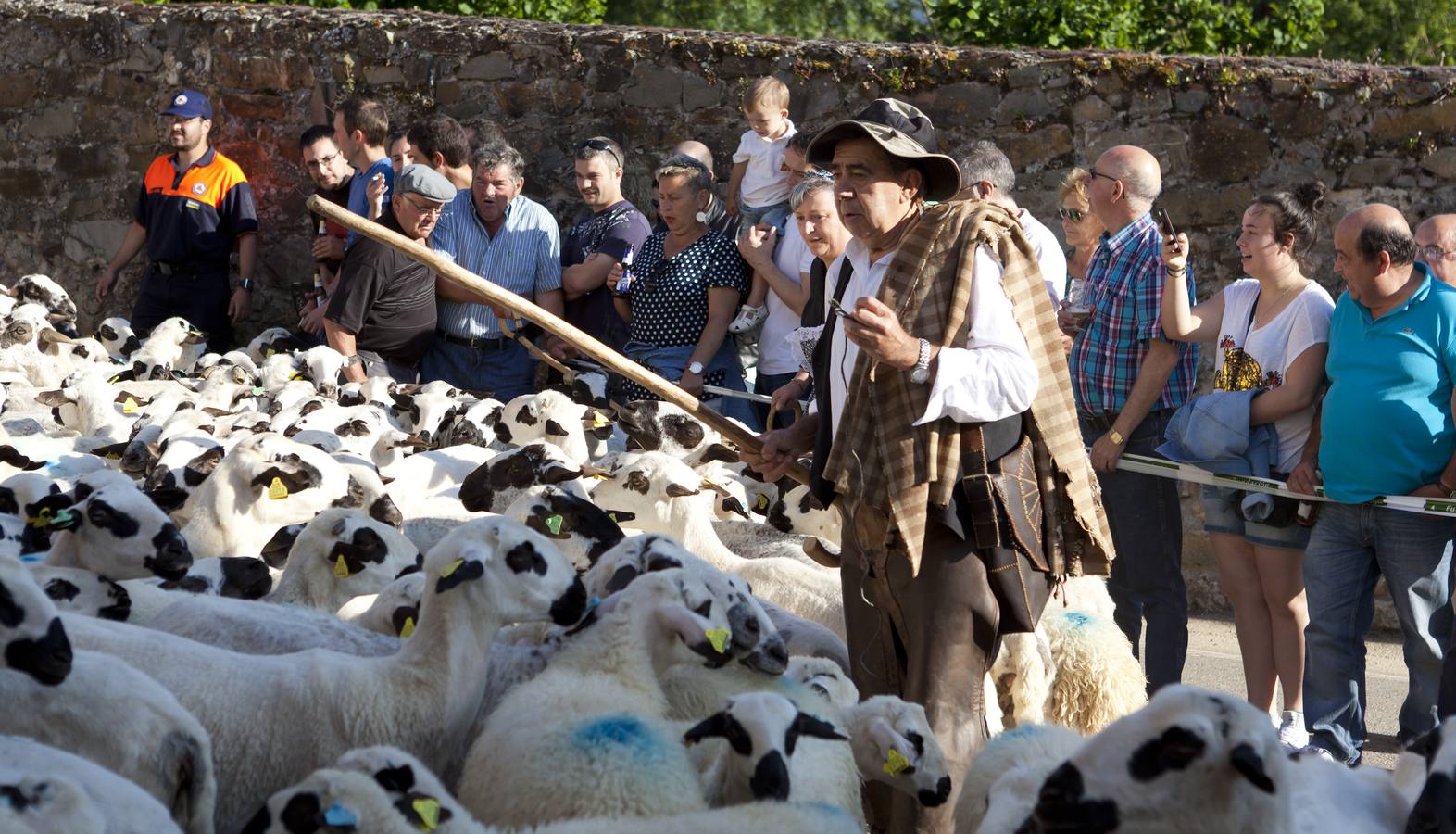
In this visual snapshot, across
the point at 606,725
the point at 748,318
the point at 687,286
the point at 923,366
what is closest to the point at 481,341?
the point at 687,286

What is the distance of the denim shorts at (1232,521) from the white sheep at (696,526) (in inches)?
64.1

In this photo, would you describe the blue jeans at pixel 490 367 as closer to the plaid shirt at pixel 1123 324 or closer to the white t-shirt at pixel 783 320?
the white t-shirt at pixel 783 320

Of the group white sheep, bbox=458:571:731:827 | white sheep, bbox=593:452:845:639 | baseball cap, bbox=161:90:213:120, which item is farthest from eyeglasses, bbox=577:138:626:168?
white sheep, bbox=458:571:731:827

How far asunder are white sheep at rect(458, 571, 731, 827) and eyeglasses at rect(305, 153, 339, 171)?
21.8 ft

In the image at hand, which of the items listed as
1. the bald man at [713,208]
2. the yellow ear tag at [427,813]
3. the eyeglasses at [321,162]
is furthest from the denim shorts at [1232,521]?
the eyeglasses at [321,162]

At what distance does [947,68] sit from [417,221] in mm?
3242

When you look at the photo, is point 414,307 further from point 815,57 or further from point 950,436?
point 950,436

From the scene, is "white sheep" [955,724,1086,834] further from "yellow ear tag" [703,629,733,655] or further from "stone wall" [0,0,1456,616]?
"stone wall" [0,0,1456,616]

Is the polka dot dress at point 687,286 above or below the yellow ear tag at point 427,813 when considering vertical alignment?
below

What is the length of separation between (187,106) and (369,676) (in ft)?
24.9

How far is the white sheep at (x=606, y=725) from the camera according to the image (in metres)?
3.32

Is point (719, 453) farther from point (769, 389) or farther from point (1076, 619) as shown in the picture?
point (1076, 619)

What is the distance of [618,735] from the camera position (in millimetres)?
3424

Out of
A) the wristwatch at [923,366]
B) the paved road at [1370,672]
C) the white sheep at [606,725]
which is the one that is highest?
the wristwatch at [923,366]
